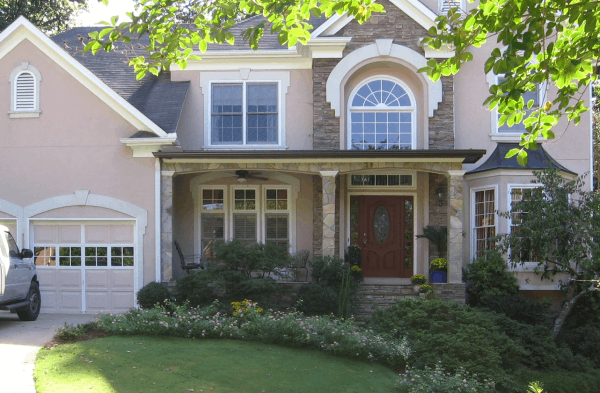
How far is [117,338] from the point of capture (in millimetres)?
9344

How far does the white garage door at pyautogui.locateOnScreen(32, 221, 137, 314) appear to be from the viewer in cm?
1360

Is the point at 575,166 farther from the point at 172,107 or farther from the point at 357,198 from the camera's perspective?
the point at 172,107

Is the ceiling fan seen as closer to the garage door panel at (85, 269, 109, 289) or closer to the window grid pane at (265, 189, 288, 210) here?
the window grid pane at (265, 189, 288, 210)

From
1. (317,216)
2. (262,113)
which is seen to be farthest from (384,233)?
(262,113)

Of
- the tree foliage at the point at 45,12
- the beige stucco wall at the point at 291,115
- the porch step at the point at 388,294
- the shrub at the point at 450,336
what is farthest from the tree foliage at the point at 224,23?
the tree foliage at the point at 45,12

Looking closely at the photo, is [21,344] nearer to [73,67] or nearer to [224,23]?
[224,23]

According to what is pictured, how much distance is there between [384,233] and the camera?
15.5m

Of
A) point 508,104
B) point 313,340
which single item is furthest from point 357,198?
point 508,104

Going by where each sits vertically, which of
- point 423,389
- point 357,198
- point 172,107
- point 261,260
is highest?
point 172,107

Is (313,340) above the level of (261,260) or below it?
below

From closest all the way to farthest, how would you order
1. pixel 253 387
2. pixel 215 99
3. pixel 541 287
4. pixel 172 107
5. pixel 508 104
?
pixel 508 104, pixel 253 387, pixel 541 287, pixel 172 107, pixel 215 99

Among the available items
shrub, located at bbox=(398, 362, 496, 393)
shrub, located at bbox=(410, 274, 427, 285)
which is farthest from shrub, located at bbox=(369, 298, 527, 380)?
shrub, located at bbox=(410, 274, 427, 285)

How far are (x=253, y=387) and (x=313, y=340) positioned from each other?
6.47 ft

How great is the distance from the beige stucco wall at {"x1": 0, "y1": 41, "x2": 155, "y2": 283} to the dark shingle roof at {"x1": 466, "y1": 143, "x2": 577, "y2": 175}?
8.24m
